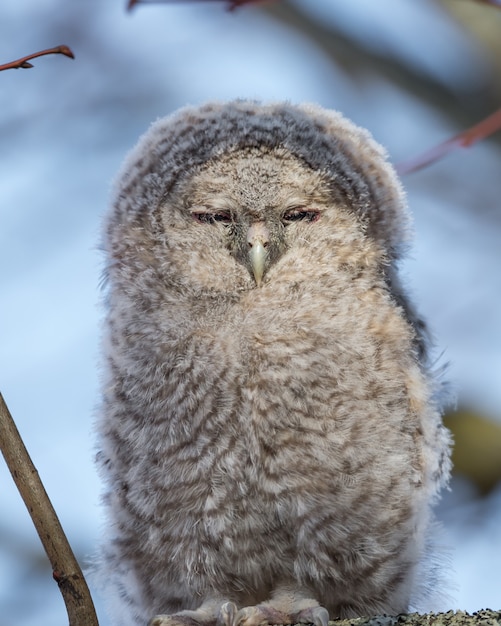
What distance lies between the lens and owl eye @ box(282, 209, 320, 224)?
3164 millimetres

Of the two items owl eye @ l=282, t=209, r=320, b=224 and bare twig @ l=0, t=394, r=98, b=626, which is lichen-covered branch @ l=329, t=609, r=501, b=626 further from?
owl eye @ l=282, t=209, r=320, b=224

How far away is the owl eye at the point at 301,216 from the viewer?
125 inches

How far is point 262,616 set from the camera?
8.71ft

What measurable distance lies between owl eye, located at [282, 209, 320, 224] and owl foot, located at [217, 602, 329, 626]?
1.17m

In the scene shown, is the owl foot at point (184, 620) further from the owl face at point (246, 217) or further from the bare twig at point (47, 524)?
the owl face at point (246, 217)

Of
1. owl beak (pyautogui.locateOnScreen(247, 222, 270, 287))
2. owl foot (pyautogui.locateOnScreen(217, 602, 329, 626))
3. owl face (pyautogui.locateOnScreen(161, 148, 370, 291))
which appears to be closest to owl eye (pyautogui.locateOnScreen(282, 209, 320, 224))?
owl face (pyautogui.locateOnScreen(161, 148, 370, 291))

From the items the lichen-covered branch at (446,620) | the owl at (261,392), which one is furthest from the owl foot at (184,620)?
the lichen-covered branch at (446,620)

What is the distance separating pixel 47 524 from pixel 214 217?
4.27 ft

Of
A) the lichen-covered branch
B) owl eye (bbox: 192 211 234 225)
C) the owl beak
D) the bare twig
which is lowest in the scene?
the lichen-covered branch

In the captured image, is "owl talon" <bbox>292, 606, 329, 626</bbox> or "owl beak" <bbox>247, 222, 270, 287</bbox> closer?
"owl talon" <bbox>292, 606, 329, 626</bbox>

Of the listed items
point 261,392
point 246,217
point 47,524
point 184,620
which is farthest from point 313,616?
point 246,217

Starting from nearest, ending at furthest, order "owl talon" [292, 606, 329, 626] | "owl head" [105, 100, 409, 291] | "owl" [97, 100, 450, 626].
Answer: "owl talon" [292, 606, 329, 626] → "owl" [97, 100, 450, 626] → "owl head" [105, 100, 409, 291]

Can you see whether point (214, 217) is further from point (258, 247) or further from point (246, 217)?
point (258, 247)

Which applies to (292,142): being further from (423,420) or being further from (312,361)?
(423,420)
